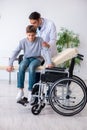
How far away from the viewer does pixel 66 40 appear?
21.8 ft

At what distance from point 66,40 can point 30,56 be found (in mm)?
2952

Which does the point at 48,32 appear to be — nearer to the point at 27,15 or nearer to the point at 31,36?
the point at 31,36

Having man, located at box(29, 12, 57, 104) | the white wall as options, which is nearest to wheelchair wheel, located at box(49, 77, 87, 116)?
man, located at box(29, 12, 57, 104)

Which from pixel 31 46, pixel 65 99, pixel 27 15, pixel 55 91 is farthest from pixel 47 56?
pixel 27 15

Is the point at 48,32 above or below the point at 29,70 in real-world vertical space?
above

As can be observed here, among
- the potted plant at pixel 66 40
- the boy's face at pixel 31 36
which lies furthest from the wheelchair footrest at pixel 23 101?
the potted plant at pixel 66 40

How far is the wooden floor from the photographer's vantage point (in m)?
3.09

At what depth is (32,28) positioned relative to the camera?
12.0ft

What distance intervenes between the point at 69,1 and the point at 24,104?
12.2 ft

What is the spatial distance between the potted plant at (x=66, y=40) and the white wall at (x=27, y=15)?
0.13 metres

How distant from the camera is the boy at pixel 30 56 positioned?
367 cm

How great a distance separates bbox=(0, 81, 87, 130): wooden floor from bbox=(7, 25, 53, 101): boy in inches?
8.8

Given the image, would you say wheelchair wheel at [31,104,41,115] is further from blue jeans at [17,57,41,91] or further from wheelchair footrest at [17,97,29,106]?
blue jeans at [17,57,41,91]

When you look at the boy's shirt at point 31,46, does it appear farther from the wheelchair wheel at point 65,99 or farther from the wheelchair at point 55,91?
the wheelchair wheel at point 65,99
